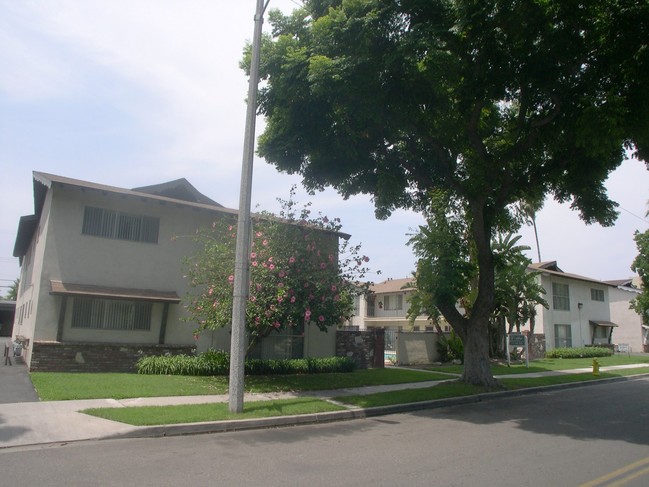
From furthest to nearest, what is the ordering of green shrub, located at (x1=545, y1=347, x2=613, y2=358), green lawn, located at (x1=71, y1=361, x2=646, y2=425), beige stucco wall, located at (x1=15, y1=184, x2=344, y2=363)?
green shrub, located at (x1=545, y1=347, x2=613, y2=358)
beige stucco wall, located at (x1=15, y1=184, x2=344, y2=363)
green lawn, located at (x1=71, y1=361, x2=646, y2=425)

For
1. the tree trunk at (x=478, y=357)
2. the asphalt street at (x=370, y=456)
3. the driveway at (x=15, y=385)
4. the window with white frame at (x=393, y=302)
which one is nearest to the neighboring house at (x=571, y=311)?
the window with white frame at (x=393, y=302)

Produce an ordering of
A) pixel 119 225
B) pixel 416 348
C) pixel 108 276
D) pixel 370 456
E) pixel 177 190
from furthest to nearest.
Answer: pixel 416 348 → pixel 177 190 → pixel 119 225 → pixel 108 276 → pixel 370 456

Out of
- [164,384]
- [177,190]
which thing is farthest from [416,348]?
[164,384]

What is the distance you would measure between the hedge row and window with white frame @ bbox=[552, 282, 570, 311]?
25729 mm

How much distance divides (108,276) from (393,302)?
109ft

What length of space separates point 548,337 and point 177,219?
2855 cm

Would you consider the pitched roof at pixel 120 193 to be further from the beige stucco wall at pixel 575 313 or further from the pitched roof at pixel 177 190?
the beige stucco wall at pixel 575 313

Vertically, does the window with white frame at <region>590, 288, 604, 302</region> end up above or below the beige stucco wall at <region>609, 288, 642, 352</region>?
above

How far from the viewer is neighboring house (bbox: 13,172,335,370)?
15492 mm

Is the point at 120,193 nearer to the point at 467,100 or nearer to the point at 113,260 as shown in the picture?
the point at 113,260

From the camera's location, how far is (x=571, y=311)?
3906cm

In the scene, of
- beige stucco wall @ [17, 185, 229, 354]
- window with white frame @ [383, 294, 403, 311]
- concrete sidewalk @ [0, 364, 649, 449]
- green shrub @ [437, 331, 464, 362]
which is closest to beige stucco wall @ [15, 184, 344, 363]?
beige stucco wall @ [17, 185, 229, 354]

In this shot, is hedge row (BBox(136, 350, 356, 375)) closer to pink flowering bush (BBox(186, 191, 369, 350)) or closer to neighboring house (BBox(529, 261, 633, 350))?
pink flowering bush (BBox(186, 191, 369, 350))

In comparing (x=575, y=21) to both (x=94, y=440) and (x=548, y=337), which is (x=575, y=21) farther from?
(x=548, y=337)
